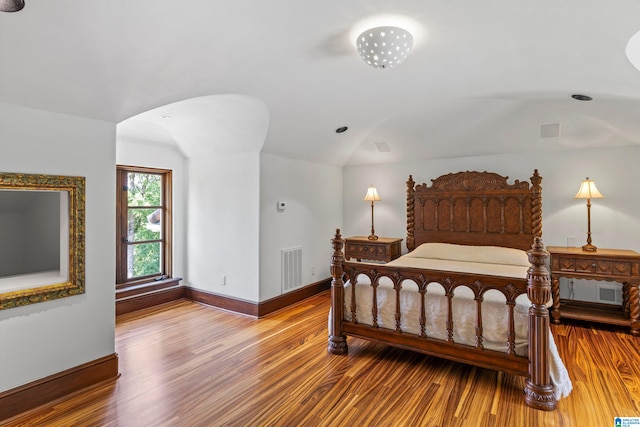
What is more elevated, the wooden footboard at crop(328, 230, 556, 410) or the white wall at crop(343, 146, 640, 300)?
the white wall at crop(343, 146, 640, 300)

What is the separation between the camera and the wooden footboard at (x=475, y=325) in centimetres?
232

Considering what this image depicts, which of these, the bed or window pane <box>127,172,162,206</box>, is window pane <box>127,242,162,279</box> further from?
the bed

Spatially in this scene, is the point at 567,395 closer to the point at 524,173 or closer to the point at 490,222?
the point at 490,222

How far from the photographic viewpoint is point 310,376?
2.72m

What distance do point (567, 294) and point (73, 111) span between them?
5.32 metres

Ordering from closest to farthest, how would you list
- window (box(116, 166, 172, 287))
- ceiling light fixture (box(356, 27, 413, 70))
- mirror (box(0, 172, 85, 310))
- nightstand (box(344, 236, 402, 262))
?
1. ceiling light fixture (box(356, 27, 413, 70))
2. mirror (box(0, 172, 85, 310))
3. window (box(116, 166, 172, 287))
4. nightstand (box(344, 236, 402, 262))

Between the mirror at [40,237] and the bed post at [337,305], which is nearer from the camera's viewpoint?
the mirror at [40,237]

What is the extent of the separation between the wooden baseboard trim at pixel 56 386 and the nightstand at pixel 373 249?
3.36 meters

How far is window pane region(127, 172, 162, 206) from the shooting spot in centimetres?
450

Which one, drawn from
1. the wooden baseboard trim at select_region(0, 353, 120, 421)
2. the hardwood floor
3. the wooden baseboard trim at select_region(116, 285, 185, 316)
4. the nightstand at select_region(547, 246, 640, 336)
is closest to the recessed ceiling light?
the nightstand at select_region(547, 246, 640, 336)

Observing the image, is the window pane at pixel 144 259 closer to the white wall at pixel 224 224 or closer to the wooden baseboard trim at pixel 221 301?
the white wall at pixel 224 224

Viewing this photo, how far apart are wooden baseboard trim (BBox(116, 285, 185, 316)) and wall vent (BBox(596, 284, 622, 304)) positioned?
207 inches

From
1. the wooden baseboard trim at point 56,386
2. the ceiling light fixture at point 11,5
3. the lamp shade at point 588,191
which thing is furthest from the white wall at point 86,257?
the lamp shade at point 588,191

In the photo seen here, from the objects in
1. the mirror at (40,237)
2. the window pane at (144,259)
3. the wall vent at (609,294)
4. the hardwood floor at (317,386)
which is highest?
the mirror at (40,237)
